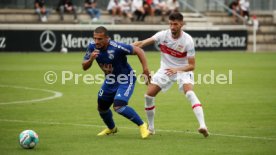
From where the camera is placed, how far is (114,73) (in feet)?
40.2

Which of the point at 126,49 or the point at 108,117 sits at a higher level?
the point at 126,49

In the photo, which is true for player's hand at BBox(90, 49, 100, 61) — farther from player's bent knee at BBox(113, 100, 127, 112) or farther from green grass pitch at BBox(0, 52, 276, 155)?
green grass pitch at BBox(0, 52, 276, 155)

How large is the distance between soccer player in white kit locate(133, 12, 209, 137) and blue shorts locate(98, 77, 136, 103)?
2.00 feet

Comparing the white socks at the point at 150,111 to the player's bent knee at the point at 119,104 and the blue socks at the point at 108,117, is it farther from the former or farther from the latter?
the player's bent knee at the point at 119,104

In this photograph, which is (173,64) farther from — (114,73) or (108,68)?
(108,68)

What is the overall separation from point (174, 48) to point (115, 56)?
3.98ft

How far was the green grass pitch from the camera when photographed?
10.8 meters

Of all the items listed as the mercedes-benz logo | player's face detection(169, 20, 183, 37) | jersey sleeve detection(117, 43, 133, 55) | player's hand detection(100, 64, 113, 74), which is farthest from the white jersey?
the mercedes-benz logo

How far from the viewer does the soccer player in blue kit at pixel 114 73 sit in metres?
11.9

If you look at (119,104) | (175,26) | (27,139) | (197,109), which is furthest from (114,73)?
(27,139)

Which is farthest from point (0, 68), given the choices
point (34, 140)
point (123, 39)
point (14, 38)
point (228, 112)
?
point (34, 140)

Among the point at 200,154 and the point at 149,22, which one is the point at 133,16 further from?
the point at 200,154

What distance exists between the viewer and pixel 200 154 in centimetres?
1015

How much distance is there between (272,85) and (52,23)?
60.8 ft
